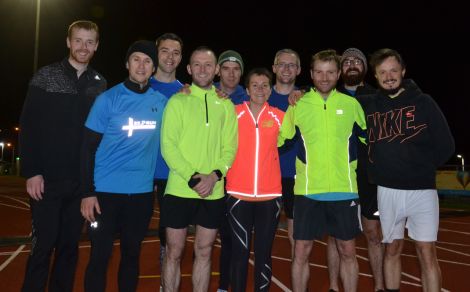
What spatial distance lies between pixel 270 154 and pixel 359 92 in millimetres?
1489

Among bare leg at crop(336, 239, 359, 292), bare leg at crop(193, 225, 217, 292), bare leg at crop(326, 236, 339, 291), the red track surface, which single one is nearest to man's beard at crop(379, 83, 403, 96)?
bare leg at crop(336, 239, 359, 292)

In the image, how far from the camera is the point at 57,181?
420cm

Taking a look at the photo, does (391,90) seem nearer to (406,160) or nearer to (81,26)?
(406,160)

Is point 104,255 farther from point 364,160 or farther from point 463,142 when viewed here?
point 463,142

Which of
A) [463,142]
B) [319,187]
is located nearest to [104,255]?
[319,187]

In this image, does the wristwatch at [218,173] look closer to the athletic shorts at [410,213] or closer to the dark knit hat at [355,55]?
the athletic shorts at [410,213]

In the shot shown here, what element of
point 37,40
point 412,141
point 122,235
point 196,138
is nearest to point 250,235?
point 196,138

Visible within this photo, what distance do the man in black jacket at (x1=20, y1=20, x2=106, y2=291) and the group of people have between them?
0.04 ft

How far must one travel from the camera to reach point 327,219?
14.8ft

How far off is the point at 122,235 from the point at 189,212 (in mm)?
671

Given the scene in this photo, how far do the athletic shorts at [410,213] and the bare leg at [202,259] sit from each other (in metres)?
Result: 1.82

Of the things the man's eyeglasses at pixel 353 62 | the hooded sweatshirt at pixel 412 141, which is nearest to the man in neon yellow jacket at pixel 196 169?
the hooded sweatshirt at pixel 412 141

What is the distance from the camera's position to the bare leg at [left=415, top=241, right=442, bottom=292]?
414 cm

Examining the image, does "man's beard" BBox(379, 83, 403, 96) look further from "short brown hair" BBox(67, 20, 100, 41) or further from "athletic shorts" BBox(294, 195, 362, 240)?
"short brown hair" BBox(67, 20, 100, 41)
